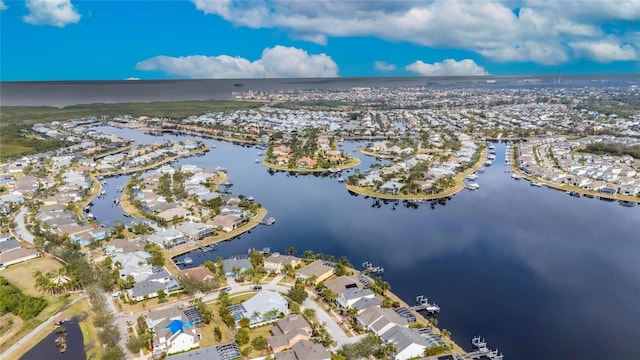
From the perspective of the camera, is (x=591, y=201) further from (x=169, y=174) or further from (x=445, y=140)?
(x=169, y=174)

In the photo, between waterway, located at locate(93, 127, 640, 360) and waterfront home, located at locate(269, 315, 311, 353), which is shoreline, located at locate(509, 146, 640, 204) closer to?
waterway, located at locate(93, 127, 640, 360)

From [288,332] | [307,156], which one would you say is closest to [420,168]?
[307,156]

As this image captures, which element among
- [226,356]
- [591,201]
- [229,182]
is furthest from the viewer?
[229,182]

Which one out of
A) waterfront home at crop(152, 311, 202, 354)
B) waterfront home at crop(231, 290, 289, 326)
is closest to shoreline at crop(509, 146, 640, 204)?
waterfront home at crop(231, 290, 289, 326)

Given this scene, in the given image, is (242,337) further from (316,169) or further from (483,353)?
(316,169)

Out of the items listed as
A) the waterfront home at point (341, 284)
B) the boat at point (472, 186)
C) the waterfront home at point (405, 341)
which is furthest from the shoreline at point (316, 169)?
the waterfront home at point (405, 341)

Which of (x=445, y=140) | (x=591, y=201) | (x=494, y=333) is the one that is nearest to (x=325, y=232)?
(x=494, y=333)
